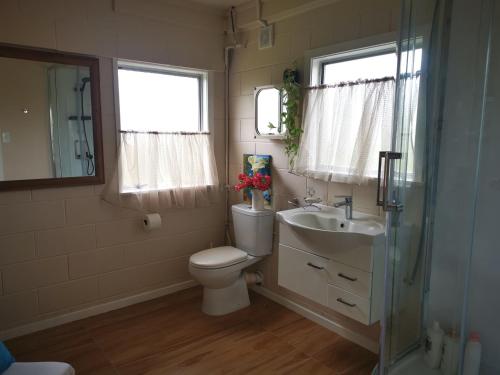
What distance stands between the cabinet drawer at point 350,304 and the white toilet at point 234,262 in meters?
0.85

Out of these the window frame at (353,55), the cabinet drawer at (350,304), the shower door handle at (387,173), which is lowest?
the cabinet drawer at (350,304)

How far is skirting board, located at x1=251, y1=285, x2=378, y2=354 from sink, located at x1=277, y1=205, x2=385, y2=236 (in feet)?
2.41

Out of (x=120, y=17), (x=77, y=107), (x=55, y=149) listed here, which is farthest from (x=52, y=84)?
(x=120, y=17)

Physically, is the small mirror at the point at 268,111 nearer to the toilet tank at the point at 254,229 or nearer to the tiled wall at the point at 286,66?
the tiled wall at the point at 286,66

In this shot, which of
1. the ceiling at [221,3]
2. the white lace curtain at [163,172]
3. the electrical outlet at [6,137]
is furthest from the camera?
the ceiling at [221,3]

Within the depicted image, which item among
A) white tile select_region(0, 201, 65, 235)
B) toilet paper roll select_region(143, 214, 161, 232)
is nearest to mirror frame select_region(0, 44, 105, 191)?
white tile select_region(0, 201, 65, 235)

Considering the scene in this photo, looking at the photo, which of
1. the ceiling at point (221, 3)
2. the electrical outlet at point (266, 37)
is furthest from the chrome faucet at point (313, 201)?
the ceiling at point (221, 3)

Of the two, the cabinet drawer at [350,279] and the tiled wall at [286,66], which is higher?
the tiled wall at [286,66]

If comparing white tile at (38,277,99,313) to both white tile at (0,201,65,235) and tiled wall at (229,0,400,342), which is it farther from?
tiled wall at (229,0,400,342)

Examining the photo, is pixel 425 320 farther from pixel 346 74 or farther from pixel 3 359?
pixel 3 359

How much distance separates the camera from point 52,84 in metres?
2.48

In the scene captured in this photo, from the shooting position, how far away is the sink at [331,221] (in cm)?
218

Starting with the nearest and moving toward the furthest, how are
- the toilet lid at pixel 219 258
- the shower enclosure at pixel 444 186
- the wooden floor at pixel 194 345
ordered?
the shower enclosure at pixel 444 186 → the wooden floor at pixel 194 345 → the toilet lid at pixel 219 258

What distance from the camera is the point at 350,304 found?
210 centimetres
